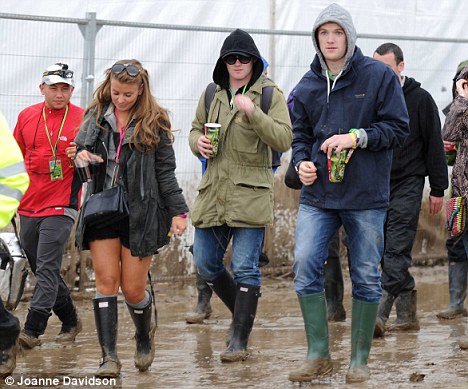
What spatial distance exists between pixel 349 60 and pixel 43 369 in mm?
2664

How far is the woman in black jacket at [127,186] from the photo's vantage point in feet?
22.5

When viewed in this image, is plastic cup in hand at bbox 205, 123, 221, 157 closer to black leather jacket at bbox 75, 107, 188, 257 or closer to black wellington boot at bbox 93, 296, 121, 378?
black leather jacket at bbox 75, 107, 188, 257

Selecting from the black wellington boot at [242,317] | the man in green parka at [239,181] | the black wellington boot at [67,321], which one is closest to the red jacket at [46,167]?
the black wellington boot at [67,321]

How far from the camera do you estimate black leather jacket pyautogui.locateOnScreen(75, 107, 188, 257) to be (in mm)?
6855

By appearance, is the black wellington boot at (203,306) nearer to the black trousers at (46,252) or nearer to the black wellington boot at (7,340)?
the black trousers at (46,252)

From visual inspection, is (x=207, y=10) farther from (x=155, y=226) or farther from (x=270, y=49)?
(x=155, y=226)

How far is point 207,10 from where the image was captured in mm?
11914

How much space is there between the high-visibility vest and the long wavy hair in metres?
1.77

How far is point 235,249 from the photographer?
7.49 m

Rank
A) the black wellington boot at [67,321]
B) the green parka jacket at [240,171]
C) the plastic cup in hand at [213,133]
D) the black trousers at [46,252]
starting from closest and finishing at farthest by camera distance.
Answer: the plastic cup in hand at [213,133] < the green parka jacket at [240,171] < the black trousers at [46,252] < the black wellington boot at [67,321]

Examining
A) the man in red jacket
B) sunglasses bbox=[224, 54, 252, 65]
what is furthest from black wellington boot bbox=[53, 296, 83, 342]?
sunglasses bbox=[224, 54, 252, 65]

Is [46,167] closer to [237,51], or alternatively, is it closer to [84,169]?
[84,169]

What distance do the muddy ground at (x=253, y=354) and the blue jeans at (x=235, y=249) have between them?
1.84ft

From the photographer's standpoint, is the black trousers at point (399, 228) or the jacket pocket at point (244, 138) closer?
the jacket pocket at point (244, 138)
